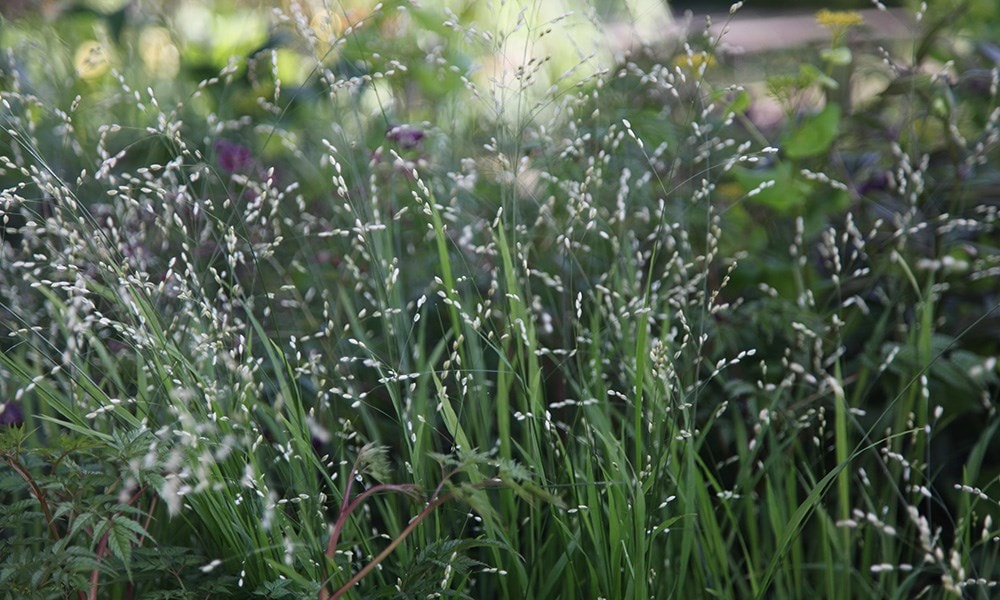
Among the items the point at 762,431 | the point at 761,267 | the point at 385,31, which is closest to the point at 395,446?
the point at 762,431

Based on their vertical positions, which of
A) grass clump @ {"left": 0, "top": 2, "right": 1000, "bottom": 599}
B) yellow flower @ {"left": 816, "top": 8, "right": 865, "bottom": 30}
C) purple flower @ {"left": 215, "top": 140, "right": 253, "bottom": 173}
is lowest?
grass clump @ {"left": 0, "top": 2, "right": 1000, "bottom": 599}

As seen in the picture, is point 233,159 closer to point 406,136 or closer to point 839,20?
point 406,136

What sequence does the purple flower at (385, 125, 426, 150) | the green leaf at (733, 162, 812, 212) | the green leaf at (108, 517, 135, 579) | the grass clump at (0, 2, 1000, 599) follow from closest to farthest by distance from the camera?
the green leaf at (108, 517, 135, 579) < the grass clump at (0, 2, 1000, 599) < the purple flower at (385, 125, 426, 150) < the green leaf at (733, 162, 812, 212)

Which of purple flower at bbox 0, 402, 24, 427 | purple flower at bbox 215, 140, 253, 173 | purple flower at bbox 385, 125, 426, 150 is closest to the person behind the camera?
purple flower at bbox 0, 402, 24, 427

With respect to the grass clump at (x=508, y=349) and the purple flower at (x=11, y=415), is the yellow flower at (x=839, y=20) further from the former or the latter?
the purple flower at (x=11, y=415)

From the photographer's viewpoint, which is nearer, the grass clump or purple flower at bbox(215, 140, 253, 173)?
the grass clump

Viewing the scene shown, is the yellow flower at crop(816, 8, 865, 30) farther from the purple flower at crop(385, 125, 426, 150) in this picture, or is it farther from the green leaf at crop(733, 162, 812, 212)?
the purple flower at crop(385, 125, 426, 150)

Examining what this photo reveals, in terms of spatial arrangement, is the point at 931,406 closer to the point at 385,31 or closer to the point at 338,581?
the point at 338,581

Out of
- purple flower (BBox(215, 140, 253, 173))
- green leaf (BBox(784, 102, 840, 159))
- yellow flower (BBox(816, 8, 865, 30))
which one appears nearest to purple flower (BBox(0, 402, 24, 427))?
purple flower (BBox(215, 140, 253, 173))

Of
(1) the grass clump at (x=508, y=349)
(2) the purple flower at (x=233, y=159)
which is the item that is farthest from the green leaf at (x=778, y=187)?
(2) the purple flower at (x=233, y=159)

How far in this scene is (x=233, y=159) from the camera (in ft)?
6.39

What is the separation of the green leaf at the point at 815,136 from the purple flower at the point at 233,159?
1.10 m

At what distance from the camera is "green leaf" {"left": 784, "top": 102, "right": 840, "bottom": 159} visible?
5.83ft

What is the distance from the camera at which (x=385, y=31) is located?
3174 mm
